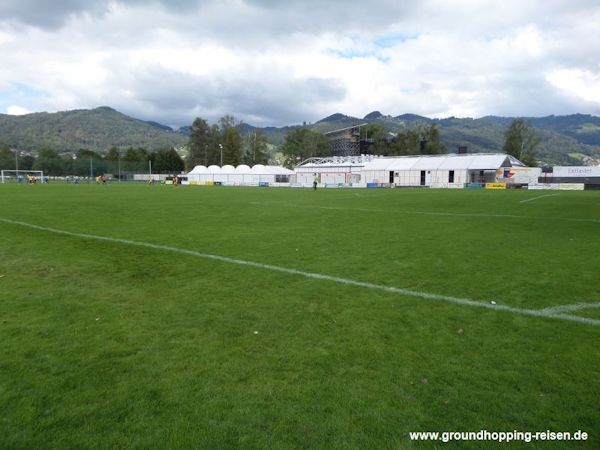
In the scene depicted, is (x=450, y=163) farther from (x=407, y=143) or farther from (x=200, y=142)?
(x=200, y=142)

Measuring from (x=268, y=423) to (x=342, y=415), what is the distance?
0.55 metres

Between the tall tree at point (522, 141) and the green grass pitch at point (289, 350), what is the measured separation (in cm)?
10064

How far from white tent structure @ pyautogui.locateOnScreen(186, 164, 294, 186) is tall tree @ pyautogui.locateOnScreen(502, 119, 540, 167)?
55.4m

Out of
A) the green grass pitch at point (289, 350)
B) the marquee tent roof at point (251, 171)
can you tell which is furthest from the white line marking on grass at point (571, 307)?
the marquee tent roof at point (251, 171)

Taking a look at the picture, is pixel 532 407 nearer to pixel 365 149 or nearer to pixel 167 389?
pixel 167 389

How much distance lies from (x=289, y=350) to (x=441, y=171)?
63.2 m

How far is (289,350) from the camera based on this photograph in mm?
4223

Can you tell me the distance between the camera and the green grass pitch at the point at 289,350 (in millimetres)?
3002

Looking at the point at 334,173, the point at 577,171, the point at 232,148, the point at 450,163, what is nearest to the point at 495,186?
the point at 450,163

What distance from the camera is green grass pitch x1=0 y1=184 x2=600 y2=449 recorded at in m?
3.00

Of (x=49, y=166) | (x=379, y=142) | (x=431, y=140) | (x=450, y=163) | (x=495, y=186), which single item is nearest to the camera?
(x=495, y=186)

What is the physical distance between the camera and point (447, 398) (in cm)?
A: 336

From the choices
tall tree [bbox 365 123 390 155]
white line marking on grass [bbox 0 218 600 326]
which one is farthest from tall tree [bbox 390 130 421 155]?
white line marking on grass [bbox 0 218 600 326]

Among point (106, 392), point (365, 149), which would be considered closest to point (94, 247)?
point (106, 392)
